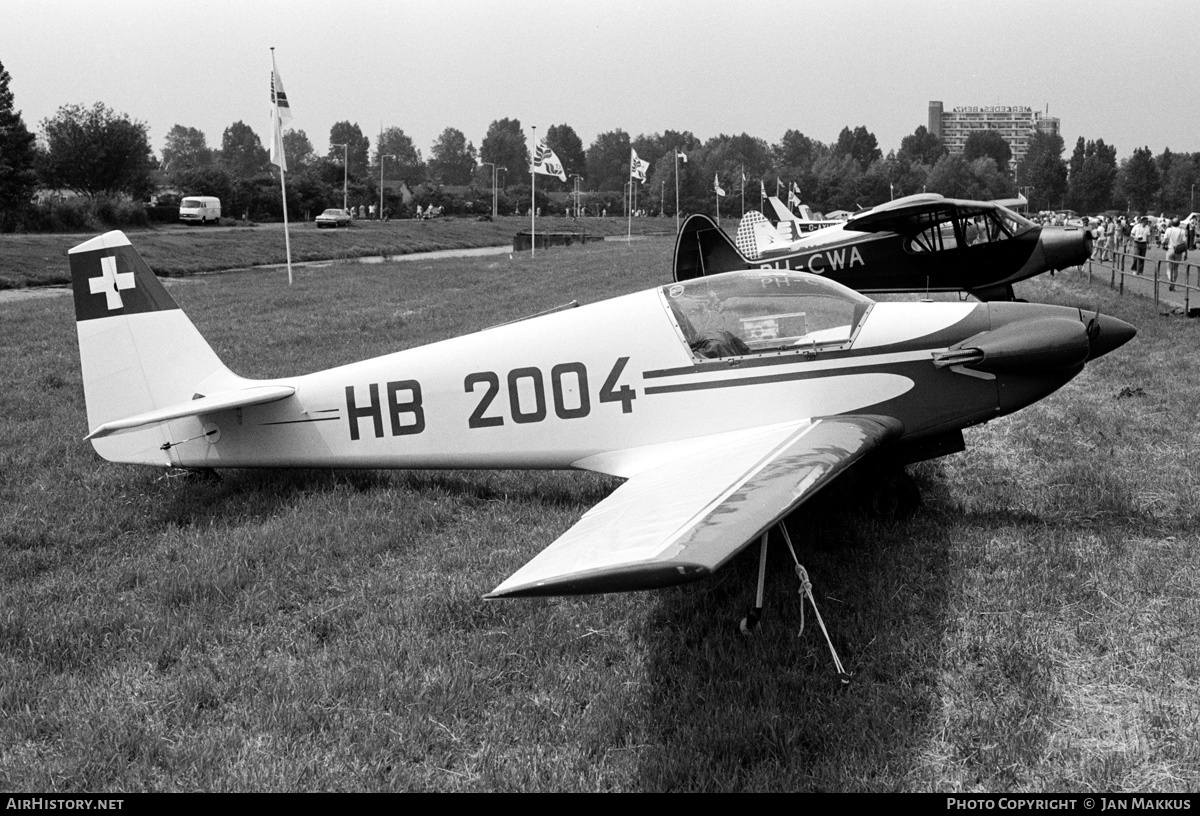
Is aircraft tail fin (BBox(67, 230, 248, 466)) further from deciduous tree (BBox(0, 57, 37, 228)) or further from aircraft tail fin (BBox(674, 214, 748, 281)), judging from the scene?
deciduous tree (BBox(0, 57, 37, 228))

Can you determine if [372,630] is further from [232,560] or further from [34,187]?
[34,187]

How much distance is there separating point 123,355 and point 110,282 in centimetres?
58

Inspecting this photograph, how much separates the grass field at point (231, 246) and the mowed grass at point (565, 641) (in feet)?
87.0

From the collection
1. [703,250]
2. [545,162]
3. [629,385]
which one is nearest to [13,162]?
[545,162]

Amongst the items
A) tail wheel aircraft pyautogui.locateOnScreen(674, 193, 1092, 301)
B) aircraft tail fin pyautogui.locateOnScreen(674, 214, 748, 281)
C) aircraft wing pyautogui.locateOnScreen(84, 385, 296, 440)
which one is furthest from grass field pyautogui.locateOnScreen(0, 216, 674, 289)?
aircraft wing pyautogui.locateOnScreen(84, 385, 296, 440)

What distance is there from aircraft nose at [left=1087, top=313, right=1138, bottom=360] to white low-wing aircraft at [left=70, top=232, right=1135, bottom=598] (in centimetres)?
1

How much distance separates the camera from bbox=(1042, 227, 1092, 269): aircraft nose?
660 inches

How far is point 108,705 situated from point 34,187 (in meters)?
53.4

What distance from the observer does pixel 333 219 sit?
203 ft

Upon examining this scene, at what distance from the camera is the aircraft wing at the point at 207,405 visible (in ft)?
21.6

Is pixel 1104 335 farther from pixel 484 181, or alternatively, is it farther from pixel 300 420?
pixel 484 181

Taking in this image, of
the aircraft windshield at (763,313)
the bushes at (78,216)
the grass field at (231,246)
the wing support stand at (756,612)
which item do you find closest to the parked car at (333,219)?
the grass field at (231,246)

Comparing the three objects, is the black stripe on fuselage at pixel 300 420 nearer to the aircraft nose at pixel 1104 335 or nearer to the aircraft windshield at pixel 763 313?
the aircraft windshield at pixel 763 313

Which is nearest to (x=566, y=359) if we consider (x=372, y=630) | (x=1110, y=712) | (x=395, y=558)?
(x=395, y=558)
